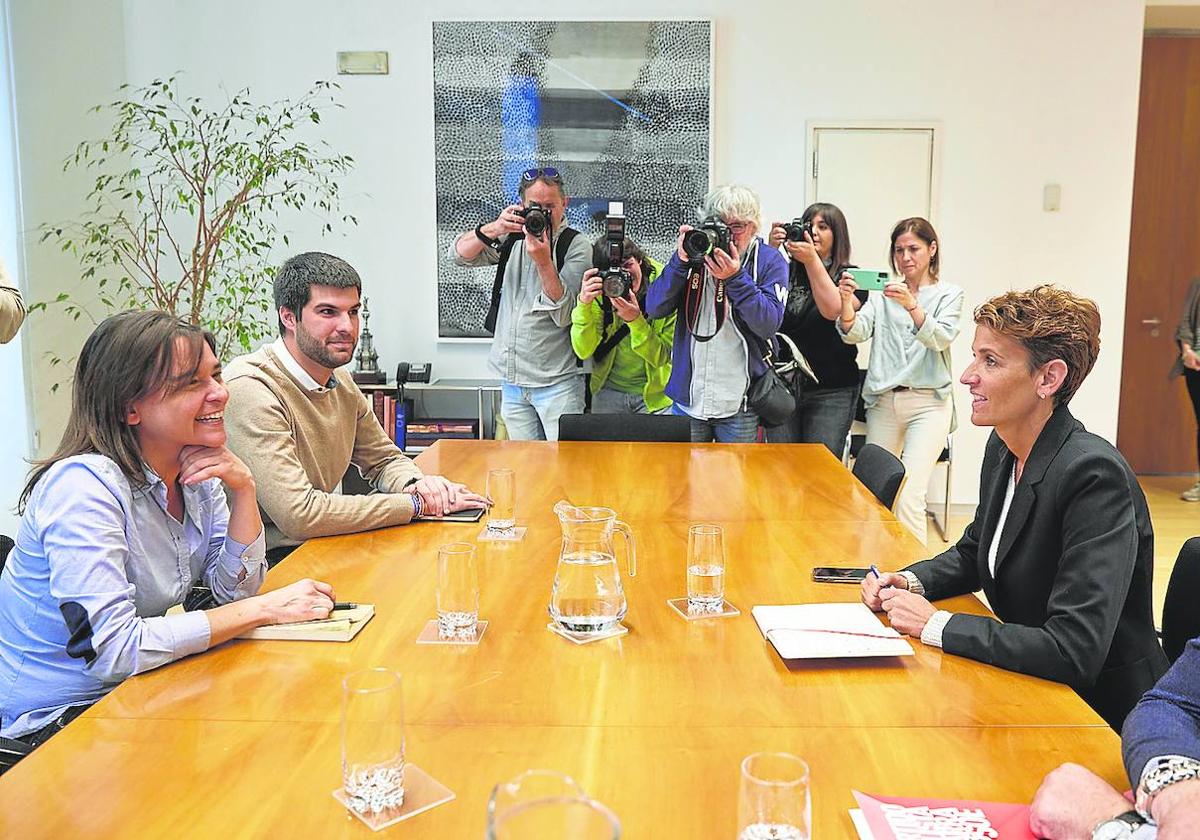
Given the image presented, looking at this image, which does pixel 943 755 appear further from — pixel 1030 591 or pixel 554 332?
pixel 554 332

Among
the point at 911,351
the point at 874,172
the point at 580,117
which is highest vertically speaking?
the point at 580,117

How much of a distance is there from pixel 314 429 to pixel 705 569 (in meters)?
1.23

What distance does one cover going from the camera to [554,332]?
13.1 feet

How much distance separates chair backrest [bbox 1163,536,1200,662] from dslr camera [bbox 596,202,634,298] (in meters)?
2.15

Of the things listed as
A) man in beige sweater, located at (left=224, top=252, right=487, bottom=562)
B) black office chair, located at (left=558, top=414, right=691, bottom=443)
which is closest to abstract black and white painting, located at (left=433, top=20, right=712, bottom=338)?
black office chair, located at (left=558, top=414, right=691, bottom=443)

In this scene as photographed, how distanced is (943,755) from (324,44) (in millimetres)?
4874

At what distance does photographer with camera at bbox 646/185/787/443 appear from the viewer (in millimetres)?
3611

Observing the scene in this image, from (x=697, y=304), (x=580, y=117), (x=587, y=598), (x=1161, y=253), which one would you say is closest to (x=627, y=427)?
(x=697, y=304)

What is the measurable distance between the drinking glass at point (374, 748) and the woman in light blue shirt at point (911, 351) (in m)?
3.25

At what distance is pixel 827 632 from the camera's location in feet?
5.64

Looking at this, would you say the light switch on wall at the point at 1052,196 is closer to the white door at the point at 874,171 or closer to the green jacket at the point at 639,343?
the white door at the point at 874,171

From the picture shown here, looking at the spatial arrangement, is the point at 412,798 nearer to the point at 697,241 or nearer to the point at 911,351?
the point at 697,241

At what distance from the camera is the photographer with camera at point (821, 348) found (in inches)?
169

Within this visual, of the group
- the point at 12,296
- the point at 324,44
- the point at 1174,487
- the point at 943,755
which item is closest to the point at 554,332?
the point at 12,296
